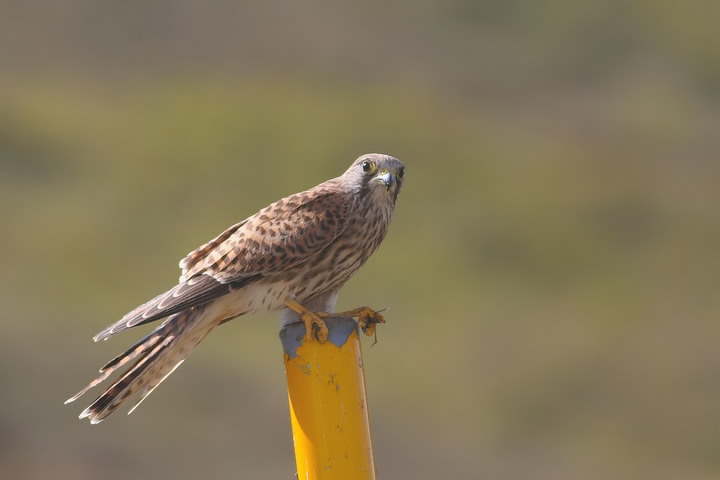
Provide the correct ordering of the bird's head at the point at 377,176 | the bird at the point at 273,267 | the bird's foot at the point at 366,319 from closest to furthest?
1. the bird's foot at the point at 366,319
2. the bird at the point at 273,267
3. the bird's head at the point at 377,176

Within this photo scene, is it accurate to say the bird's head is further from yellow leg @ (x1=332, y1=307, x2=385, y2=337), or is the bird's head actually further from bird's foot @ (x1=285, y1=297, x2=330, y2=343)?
yellow leg @ (x1=332, y1=307, x2=385, y2=337)

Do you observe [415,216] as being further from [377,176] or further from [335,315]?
[335,315]

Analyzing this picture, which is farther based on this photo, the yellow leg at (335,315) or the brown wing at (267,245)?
the brown wing at (267,245)

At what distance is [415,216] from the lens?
20.7 m

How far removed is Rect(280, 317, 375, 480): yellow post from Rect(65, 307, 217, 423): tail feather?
37.0 inches

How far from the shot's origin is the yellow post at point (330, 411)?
3893 millimetres

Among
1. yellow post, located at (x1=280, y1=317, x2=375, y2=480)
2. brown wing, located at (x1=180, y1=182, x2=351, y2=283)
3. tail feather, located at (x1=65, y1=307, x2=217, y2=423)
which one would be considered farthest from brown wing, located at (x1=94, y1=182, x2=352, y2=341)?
yellow post, located at (x1=280, y1=317, x2=375, y2=480)

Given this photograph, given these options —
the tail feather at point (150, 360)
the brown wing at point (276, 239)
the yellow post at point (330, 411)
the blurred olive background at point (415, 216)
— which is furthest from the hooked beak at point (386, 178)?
the blurred olive background at point (415, 216)

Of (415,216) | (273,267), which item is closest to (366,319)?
(273,267)

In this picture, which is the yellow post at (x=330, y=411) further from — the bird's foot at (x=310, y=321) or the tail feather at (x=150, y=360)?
the tail feather at (x=150, y=360)

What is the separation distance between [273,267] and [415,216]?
1560 cm

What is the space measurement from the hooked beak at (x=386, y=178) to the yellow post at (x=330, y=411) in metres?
1.55

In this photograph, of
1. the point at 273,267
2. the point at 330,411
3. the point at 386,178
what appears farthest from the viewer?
the point at 386,178

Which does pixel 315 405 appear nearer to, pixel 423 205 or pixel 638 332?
pixel 638 332
